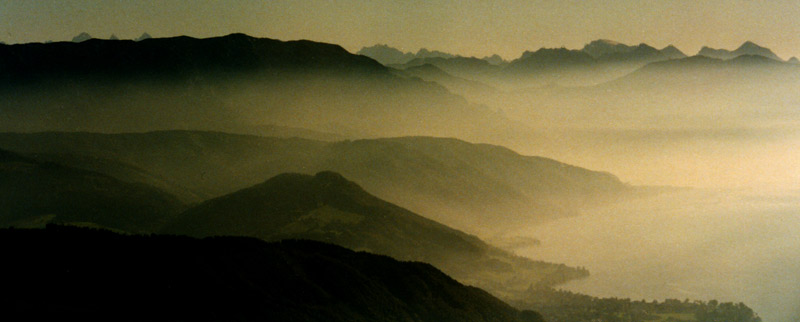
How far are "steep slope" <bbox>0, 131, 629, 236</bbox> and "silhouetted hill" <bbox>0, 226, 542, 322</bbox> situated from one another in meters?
30.1

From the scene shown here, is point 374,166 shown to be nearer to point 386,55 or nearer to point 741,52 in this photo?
point 386,55

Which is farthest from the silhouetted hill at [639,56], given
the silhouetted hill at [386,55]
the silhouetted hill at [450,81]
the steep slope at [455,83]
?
the silhouetted hill at [386,55]

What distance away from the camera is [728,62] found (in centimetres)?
14212

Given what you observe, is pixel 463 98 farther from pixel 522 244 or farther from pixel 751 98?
pixel 751 98

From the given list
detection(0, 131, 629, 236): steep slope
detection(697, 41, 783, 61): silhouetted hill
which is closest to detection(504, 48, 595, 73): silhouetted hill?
detection(697, 41, 783, 61): silhouetted hill

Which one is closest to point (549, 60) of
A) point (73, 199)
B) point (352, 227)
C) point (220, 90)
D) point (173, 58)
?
point (220, 90)

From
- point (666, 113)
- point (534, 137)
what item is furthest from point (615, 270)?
point (666, 113)

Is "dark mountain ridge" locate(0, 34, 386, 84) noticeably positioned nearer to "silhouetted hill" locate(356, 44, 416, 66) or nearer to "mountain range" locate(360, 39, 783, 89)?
"silhouetted hill" locate(356, 44, 416, 66)

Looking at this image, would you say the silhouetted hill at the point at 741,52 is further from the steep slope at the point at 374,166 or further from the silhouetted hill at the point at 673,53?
the steep slope at the point at 374,166

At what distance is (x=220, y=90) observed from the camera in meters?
94.2

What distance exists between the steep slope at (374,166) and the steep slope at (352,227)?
262 inches

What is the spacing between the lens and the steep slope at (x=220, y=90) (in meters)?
85.6

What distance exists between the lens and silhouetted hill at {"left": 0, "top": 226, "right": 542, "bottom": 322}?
24.9 meters

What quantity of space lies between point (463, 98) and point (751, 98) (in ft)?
180
